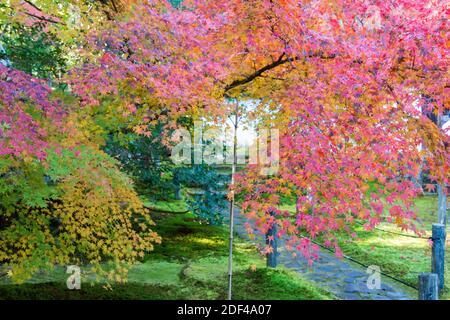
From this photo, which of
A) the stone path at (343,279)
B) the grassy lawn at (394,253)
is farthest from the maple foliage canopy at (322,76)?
the grassy lawn at (394,253)

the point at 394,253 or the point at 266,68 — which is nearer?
the point at 266,68

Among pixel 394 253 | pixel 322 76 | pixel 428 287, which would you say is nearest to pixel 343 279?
pixel 394 253

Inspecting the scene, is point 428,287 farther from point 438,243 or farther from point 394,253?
point 394,253

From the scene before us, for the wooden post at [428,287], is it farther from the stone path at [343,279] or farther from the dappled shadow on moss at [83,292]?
the dappled shadow on moss at [83,292]

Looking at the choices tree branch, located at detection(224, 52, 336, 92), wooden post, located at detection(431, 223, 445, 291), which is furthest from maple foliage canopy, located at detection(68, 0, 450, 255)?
wooden post, located at detection(431, 223, 445, 291)

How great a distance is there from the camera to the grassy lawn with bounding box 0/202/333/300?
339 inches

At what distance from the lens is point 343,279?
9984 millimetres

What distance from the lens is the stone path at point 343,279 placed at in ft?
29.5

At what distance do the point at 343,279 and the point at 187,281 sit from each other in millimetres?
3351

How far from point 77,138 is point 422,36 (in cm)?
472

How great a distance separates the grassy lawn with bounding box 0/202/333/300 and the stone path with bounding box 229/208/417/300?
1.51 feet

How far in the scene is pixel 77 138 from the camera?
19.8ft
